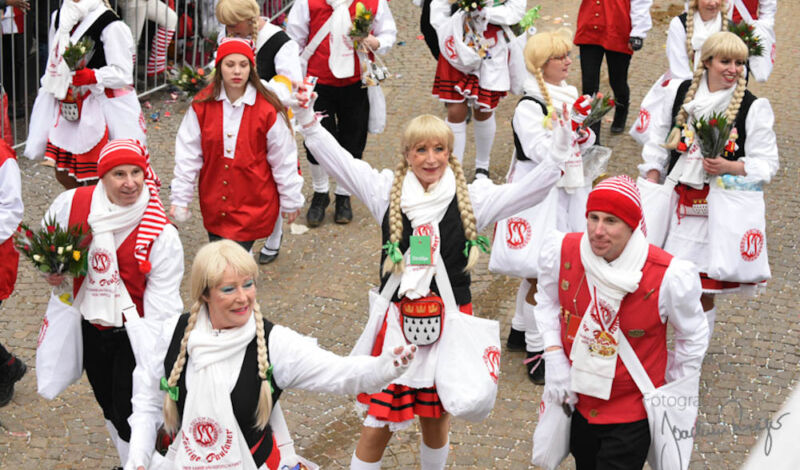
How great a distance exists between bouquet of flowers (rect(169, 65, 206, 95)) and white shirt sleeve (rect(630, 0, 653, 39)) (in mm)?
4321

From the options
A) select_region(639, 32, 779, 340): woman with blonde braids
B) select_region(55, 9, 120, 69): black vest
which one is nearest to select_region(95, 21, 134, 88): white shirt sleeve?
select_region(55, 9, 120, 69): black vest

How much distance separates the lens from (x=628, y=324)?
4.45 m

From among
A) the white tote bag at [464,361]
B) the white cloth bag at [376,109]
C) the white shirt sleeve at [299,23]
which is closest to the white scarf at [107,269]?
the white tote bag at [464,361]

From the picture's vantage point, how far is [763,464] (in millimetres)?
1448

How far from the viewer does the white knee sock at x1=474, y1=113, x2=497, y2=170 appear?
918 cm

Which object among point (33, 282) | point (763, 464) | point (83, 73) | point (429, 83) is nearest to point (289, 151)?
point (83, 73)

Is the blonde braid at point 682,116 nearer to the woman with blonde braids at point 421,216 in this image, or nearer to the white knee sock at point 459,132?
the woman with blonde braids at point 421,216

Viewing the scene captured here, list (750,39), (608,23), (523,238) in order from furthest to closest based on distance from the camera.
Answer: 1. (608,23)
2. (750,39)
3. (523,238)

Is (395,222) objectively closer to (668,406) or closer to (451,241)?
(451,241)

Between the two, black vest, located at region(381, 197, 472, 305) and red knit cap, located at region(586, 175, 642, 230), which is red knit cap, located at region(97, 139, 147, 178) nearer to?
black vest, located at region(381, 197, 472, 305)

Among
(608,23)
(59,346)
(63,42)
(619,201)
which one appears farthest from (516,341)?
(608,23)

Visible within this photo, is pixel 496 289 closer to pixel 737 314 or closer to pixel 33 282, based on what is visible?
pixel 737 314

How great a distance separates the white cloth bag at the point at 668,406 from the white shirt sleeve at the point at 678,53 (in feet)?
12.1

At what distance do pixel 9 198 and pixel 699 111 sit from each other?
3900 millimetres
